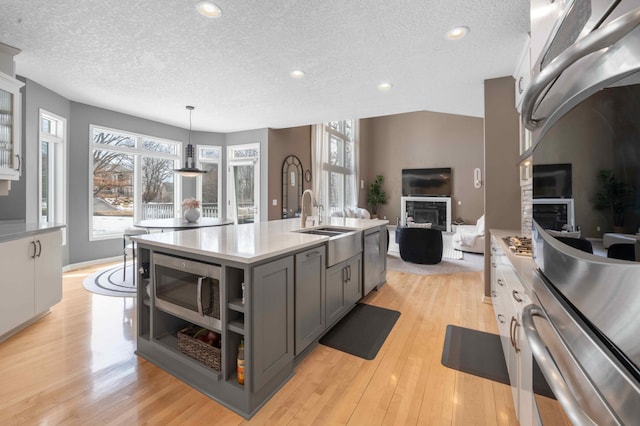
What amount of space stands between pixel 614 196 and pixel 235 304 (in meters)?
1.64

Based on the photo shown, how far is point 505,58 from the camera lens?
2.87 metres

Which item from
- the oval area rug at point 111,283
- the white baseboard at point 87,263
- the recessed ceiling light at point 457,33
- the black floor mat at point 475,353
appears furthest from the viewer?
the white baseboard at point 87,263

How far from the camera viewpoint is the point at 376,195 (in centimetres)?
1096

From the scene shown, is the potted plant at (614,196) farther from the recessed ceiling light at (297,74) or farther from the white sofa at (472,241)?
the white sofa at (472,241)

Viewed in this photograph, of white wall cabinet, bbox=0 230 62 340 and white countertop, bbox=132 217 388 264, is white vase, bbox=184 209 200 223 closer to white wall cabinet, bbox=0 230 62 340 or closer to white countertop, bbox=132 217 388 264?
white wall cabinet, bbox=0 230 62 340

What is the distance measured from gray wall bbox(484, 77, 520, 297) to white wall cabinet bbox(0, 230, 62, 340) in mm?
4577

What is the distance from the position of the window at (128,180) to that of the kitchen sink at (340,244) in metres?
4.21

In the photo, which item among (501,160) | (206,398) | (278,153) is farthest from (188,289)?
(278,153)

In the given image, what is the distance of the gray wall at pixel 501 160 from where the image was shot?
3223 millimetres

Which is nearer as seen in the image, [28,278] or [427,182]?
[28,278]

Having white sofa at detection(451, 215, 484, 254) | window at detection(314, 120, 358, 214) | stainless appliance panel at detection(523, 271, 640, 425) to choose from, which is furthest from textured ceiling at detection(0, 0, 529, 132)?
window at detection(314, 120, 358, 214)

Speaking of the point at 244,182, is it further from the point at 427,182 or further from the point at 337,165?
the point at 427,182

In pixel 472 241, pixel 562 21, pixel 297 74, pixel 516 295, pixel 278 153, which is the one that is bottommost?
pixel 472 241

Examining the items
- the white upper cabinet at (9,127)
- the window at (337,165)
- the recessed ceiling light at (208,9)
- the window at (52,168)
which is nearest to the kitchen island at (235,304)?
the recessed ceiling light at (208,9)
